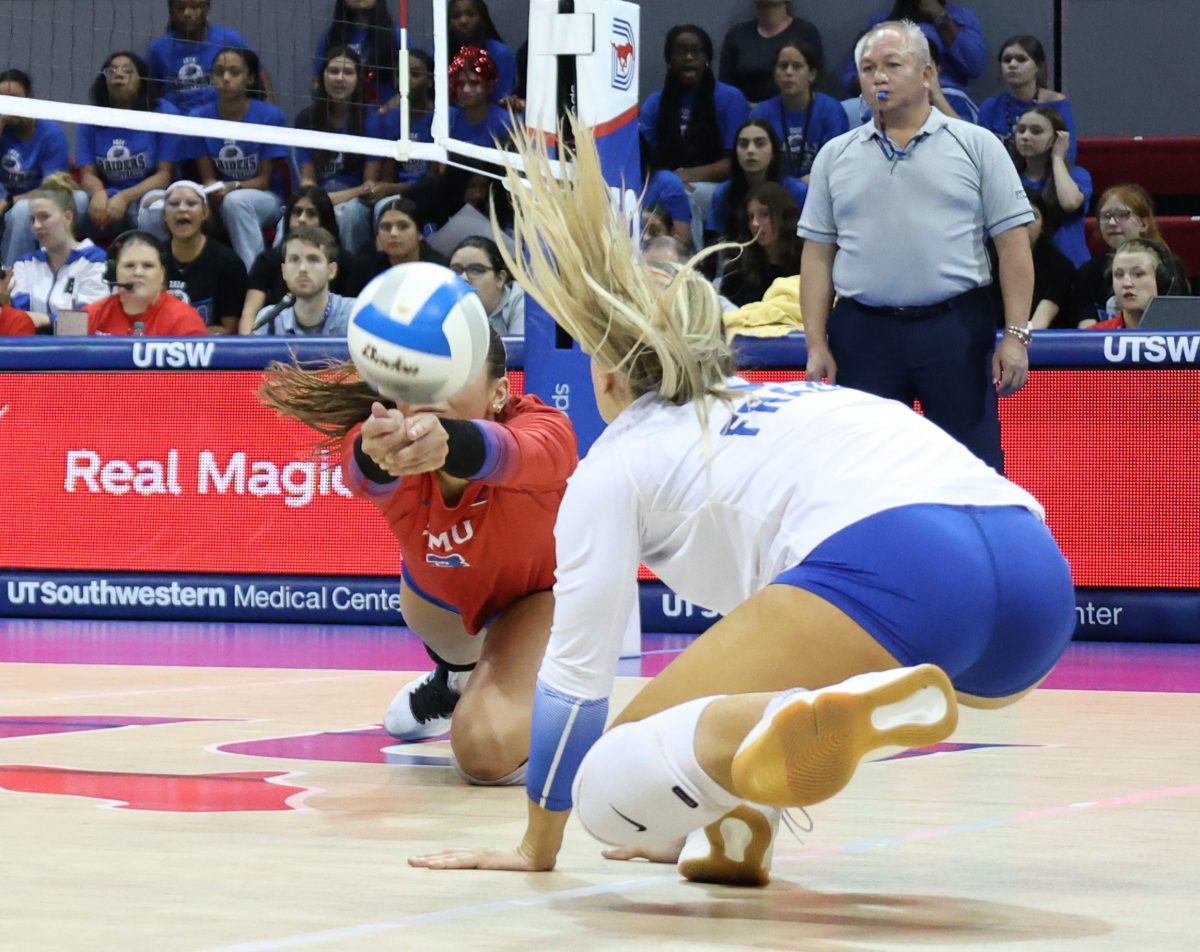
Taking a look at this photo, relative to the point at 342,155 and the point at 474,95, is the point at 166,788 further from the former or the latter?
the point at 342,155

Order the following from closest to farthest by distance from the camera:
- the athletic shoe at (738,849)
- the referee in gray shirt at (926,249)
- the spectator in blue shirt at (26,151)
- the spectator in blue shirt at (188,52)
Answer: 1. the athletic shoe at (738,849)
2. the referee in gray shirt at (926,249)
3. the spectator in blue shirt at (188,52)
4. the spectator in blue shirt at (26,151)

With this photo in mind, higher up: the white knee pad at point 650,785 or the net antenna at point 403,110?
the net antenna at point 403,110

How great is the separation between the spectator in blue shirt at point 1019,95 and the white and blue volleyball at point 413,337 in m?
7.02

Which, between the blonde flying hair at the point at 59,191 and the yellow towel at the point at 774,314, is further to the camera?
the blonde flying hair at the point at 59,191

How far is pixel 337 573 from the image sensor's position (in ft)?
26.8

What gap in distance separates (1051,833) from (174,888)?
1575 mm

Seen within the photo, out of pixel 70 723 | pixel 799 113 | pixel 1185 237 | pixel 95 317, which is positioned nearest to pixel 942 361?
pixel 70 723

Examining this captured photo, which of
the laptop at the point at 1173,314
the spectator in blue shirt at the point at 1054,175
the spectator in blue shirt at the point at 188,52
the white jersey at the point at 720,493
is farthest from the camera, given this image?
the spectator in blue shirt at the point at 188,52

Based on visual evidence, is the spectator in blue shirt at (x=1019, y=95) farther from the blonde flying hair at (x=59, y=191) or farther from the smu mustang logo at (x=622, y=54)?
the blonde flying hair at (x=59, y=191)

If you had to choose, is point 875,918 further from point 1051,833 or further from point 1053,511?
point 1053,511

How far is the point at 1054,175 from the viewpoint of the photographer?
9430 millimetres

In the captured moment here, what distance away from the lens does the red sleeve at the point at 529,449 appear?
373 cm

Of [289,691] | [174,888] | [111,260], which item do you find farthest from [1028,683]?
[111,260]

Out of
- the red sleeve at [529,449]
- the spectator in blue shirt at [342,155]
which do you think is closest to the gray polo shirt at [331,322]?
the spectator in blue shirt at [342,155]
